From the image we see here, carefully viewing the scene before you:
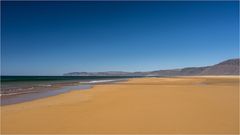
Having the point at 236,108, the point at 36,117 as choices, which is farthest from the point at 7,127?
the point at 236,108

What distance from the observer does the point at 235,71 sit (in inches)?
3420

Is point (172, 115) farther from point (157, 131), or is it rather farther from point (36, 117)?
point (36, 117)

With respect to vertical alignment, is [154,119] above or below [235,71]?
below

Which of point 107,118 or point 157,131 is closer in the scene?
point 157,131

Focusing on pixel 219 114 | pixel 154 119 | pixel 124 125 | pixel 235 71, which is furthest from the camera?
pixel 235 71

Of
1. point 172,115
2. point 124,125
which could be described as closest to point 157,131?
point 124,125

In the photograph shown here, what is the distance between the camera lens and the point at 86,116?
6.71 m

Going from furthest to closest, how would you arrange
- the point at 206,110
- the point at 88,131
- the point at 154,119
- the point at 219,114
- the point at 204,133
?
the point at 206,110, the point at 219,114, the point at 154,119, the point at 88,131, the point at 204,133

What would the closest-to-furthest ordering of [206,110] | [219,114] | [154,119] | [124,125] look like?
[124,125]
[154,119]
[219,114]
[206,110]

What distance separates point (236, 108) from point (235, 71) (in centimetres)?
9189

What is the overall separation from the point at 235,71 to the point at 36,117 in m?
96.1

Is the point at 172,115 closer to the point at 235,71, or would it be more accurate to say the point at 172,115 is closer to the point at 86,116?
the point at 86,116

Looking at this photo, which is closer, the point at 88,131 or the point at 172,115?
the point at 88,131

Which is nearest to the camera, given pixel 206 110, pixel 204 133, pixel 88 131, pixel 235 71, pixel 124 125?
pixel 204 133
